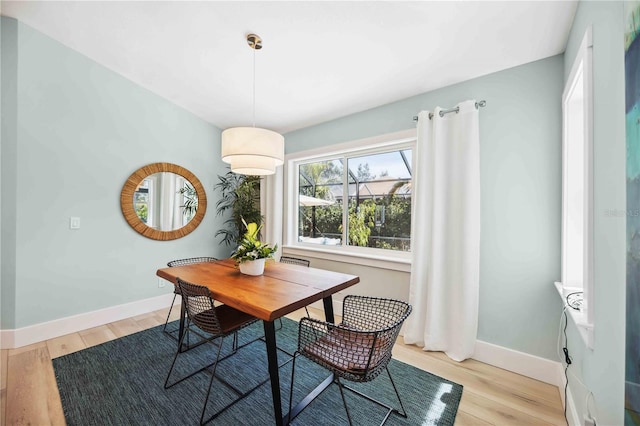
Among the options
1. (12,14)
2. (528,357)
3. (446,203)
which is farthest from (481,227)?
(12,14)

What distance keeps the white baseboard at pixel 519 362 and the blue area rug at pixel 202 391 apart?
1.63 feet

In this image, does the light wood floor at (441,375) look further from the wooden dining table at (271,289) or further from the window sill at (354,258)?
the wooden dining table at (271,289)

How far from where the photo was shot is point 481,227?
86.7 inches

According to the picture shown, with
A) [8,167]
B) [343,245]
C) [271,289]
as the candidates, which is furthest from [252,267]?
[8,167]

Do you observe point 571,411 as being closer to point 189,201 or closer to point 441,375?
point 441,375

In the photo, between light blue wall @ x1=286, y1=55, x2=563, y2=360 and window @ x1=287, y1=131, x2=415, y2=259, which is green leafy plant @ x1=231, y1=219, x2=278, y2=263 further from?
light blue wall @ x1=286, y1=55, x2=563, y2=360

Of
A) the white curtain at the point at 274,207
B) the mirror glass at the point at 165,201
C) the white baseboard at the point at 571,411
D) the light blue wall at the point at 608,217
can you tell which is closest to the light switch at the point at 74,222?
the mirror glass at the point at 165,201

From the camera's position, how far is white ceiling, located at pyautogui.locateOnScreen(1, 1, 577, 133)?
1.75 m

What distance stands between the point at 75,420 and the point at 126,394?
259 mm

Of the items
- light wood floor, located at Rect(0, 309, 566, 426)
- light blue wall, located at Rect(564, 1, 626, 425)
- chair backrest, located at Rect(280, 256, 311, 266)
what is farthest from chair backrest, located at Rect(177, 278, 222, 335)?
light blue wall, located at Rect(564, 1, 626, 425)

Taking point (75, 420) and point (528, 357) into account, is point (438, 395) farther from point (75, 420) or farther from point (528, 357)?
point (75, 420)

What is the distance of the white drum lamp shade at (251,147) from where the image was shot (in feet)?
6.31

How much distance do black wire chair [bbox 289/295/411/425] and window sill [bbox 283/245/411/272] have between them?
102cm

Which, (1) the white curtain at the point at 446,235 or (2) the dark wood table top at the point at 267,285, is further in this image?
(1) the white curtain at the point at 446,235
